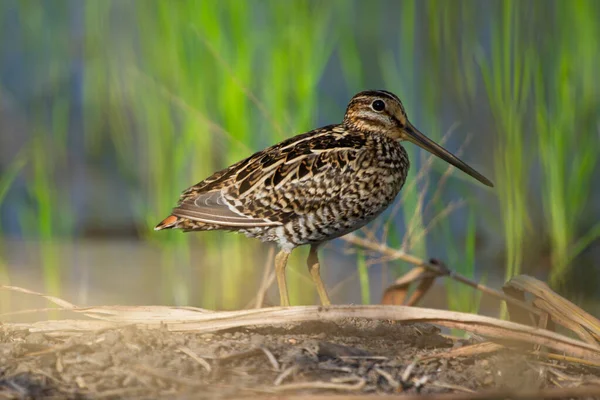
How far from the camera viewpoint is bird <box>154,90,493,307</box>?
4625mm

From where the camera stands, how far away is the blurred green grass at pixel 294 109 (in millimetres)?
5051

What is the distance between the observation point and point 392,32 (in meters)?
8.24

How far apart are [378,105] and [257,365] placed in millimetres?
2005

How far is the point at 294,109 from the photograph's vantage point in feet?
19.6

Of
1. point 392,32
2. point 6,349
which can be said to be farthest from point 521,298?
point 392,32

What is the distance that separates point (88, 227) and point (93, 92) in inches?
38.4

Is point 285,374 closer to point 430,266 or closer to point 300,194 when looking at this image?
point 300,194

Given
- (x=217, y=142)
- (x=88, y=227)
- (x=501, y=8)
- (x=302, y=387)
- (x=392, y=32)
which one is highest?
(x=392, y=32)

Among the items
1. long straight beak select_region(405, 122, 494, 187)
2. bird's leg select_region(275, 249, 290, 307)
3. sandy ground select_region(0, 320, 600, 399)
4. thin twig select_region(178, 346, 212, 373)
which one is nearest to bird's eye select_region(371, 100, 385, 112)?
long straight beak select_region(405, 122, 494, 187)

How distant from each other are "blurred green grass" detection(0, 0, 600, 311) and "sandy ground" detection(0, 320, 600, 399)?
116 cm

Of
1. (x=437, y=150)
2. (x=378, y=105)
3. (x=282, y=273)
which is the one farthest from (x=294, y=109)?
(x=282, y=273)

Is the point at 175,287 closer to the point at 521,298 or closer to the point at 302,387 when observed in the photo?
the point at 521,298

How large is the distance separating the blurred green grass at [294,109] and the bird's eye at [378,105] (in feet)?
1.03

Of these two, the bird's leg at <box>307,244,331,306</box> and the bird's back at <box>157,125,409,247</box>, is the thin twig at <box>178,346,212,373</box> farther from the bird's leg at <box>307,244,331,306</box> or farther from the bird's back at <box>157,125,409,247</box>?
the bird's leg at <box>307,244,331,306</box>
